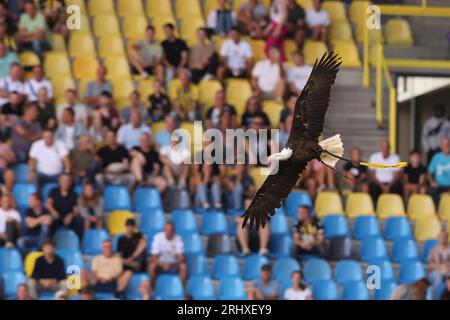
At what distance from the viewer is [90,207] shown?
890 inches

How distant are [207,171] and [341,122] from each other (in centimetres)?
308

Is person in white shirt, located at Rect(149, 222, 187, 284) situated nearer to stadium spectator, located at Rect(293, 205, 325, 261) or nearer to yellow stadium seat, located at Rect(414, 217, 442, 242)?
stadium spectator, located at Rect(293, 205, 325, 261)

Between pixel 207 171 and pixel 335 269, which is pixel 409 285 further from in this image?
pixel 207 171

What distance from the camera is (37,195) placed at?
22.2 m

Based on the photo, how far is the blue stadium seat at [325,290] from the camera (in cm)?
2244

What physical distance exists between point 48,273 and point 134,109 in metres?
2.87

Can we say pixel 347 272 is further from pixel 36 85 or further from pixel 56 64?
pixel 56 64

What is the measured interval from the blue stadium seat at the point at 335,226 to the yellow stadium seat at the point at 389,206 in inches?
38.5

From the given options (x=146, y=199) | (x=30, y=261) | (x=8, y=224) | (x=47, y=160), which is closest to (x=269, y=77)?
(x=146, y=199)

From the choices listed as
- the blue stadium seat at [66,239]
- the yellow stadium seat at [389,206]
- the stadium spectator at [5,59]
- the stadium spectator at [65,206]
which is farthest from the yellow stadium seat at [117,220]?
the yellow stadium seat at [389,206]

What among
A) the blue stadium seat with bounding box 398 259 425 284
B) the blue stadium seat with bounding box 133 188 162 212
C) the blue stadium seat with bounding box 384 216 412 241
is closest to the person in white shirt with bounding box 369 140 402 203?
the blue stadium seat with bounding box 384 216 412 241

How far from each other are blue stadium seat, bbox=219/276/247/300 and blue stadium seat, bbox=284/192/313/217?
176 cm

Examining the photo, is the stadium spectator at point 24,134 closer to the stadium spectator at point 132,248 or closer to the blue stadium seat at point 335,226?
the stadium spectator at point 132,248

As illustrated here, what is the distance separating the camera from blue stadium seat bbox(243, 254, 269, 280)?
22.5 metres
